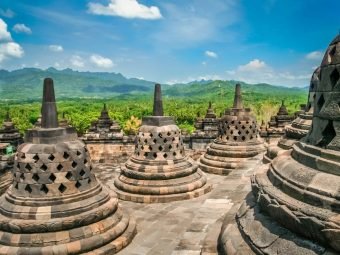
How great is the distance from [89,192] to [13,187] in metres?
1.54

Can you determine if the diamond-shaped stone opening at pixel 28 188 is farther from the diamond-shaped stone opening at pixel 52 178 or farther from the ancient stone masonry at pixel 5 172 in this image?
the ancient stone masonry at pixel 5 172

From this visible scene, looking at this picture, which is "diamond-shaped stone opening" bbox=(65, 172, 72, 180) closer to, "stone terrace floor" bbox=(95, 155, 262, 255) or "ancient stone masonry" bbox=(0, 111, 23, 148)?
"stone terrace floor" bbox=(95, 155, 262, 255)

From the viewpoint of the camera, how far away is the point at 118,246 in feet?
23.4

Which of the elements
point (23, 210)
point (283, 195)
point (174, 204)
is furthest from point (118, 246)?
point (283, 195)

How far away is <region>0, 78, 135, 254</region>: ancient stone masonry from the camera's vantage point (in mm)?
6637

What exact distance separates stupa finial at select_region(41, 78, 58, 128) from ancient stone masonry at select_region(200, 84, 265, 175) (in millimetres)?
7954

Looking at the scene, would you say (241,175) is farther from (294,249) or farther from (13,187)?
(294,249)

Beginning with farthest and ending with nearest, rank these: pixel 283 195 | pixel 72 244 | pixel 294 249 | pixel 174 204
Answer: pixel 174 204
pixel 72 244
pixel 283 195
pixel 294 249

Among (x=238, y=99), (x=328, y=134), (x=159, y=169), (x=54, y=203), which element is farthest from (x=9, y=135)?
(x=328, y=134)

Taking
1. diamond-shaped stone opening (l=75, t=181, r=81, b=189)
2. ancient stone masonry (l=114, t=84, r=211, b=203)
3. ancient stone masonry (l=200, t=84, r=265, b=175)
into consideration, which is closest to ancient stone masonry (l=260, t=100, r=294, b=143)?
ancient stone masonry (l=200, t=84, r=265, b=175)

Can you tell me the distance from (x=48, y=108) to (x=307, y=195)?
5604 mm

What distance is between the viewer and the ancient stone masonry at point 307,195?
3297 mm

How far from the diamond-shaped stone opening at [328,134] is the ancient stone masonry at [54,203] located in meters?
4.68

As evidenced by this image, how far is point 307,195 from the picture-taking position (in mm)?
3559
